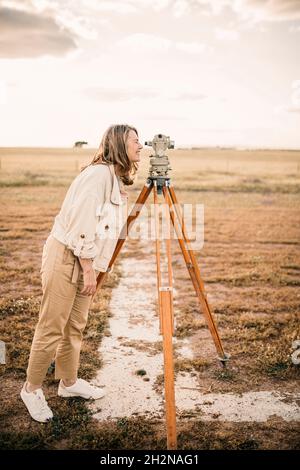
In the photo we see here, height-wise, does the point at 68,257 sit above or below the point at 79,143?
below

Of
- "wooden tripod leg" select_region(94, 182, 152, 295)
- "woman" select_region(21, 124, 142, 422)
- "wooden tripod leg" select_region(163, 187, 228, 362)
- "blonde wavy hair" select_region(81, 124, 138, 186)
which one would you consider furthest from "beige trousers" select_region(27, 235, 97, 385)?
"wooden tripod leg" select_region(163, 187, 228, 362)

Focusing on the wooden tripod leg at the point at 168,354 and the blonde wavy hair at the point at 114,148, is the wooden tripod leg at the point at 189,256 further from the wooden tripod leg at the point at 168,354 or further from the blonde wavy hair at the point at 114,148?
the wooden tripod leg at the point at 168,354

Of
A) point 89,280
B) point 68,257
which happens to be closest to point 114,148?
point 68,257

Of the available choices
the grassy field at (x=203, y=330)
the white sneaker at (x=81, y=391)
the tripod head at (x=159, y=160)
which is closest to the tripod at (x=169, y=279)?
the tripod head at (x=159, y=160)

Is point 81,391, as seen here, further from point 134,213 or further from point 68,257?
point 134,213

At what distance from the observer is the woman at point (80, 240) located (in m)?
2.81

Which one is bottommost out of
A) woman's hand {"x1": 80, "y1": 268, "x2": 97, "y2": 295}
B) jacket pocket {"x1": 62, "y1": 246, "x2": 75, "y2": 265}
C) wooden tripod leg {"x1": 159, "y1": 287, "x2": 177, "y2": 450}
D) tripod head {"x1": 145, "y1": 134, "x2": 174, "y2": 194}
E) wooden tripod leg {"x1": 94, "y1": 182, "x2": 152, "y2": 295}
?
wooden tripod leg {"x1": 159, "y1": 287, "x2": 177, "y2": 450}

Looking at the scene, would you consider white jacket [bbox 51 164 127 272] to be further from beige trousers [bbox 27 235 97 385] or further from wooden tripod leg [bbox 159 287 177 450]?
wooden tripod leg [bbox 159 287 177 450]

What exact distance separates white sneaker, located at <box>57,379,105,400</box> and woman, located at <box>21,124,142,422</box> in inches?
12.7

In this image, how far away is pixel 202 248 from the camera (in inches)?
399

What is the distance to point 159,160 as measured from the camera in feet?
10.2

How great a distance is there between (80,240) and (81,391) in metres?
1.71

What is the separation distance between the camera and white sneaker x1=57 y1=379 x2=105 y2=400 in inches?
143
